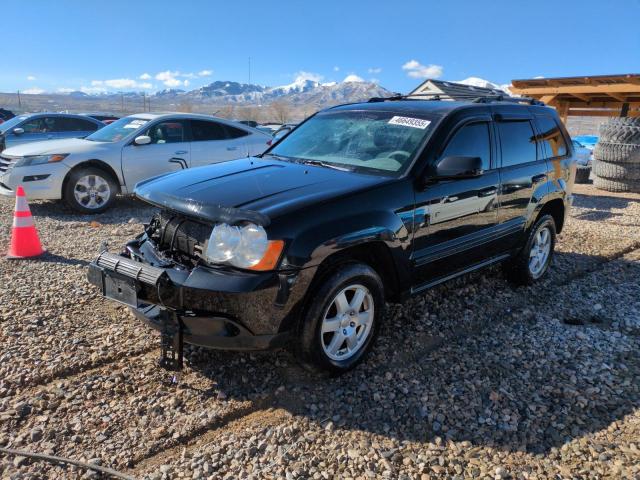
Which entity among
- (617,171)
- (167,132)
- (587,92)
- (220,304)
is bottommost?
(220,304)

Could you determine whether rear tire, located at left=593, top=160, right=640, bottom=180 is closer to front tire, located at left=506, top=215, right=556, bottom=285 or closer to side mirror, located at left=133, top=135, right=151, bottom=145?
front tire, located at left=506, top=215, right=556, bottom=285

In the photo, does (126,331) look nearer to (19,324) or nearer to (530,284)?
(19,324)

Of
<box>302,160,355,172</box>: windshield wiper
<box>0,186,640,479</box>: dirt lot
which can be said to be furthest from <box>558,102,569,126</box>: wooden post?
<box>302,160,355,172</box>: windshield wiper

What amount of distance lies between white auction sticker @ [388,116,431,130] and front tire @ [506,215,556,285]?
73.4 inches

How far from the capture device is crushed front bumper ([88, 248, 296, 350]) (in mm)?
2773

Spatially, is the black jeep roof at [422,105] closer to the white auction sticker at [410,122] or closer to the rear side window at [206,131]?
the white auction sticker at [410,122]

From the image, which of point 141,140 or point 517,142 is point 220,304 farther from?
point 141,140

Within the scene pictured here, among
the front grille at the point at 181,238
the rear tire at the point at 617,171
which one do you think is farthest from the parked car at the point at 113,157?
the rear tire at the point at 617,171

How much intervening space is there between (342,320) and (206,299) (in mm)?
916

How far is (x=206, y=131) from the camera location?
905cm

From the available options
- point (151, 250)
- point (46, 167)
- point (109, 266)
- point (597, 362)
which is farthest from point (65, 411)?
point (46, 167)

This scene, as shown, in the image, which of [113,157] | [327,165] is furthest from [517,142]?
[113,157]

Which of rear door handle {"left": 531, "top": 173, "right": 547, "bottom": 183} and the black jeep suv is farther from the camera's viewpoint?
rear door handle {"left": 531, "top": 173, "right": 547, "bottom": 183}

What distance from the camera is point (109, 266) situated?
3133 millimetres
